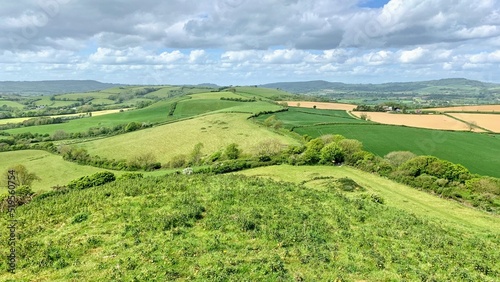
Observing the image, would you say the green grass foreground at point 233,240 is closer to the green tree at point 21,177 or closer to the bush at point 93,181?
the bush at point 93,181

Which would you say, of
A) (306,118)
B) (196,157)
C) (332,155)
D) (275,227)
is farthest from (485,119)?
(275,227)

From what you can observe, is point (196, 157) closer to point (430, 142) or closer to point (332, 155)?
point (332, 155)

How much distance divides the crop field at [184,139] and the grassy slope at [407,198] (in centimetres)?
2430

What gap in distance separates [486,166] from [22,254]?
76407 mm

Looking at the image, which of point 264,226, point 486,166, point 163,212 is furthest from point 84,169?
point 486,166

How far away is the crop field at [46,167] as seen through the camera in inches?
2694

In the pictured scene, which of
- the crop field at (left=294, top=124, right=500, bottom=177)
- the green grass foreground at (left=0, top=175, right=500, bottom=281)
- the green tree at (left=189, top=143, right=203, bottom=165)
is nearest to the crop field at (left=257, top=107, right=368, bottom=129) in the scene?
the crop field at (left=294, top=124, right=500, bottom=177)

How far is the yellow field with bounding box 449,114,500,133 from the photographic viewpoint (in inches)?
4035

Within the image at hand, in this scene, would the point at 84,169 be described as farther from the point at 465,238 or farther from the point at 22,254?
the point at 465,238

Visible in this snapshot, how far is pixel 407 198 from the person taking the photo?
4044cm

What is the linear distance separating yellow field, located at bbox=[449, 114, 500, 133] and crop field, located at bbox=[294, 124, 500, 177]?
13.4 metres

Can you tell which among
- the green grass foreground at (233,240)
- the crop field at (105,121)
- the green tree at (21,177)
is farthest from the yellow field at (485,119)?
the green tree at (21,177)

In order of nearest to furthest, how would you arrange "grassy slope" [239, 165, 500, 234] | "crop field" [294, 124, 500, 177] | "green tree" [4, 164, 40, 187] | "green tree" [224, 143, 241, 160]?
"grassy slope" [239, 165, 500, 234]
"green tree" [4, 164, 40, 187]
"crop field" [294, 124, 500, 177]
"green tree" [224, 143, 241, 160]

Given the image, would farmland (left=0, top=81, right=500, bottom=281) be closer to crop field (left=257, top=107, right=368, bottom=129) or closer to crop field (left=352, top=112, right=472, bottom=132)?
crop field (left=352, top=112, right=472, bottom=132)
